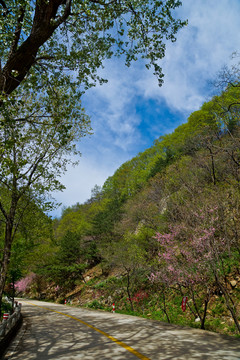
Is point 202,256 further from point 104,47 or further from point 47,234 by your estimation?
point 47,234

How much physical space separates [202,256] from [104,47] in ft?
25.3

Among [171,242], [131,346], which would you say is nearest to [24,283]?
[171,242]

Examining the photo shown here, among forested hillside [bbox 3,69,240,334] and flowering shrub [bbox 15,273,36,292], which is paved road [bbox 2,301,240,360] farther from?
flowering shrub [bbox 15,273,36,292]

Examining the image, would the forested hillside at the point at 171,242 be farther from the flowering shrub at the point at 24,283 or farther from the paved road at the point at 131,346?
the paved road at the point at 131,346

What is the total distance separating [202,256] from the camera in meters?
8.88

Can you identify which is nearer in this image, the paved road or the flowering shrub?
A: the paved road

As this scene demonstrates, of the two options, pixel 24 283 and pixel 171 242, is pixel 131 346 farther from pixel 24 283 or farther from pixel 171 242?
pixel 24 283

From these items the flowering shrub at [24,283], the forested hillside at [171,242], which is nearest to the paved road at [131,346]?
the forested hillside at [171,242]

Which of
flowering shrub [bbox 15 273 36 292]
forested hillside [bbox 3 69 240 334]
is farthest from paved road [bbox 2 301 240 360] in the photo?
flowering shrub [bbox 15 273 36 292]

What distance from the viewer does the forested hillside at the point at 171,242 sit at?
9516 mm

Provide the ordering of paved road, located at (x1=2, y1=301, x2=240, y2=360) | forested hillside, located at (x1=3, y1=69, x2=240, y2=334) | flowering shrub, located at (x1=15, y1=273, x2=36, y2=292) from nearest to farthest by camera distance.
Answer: paved road, located at (x1=2, y1=301, x2=240, y2=360) → forested hillside, located at (x1=3, y1=69, x2=240, y2=334) → flowering shrub, located at (x1=15, y1=273, x2=36, y2=292)

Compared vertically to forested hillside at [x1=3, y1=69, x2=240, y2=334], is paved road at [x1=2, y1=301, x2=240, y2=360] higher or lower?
lower

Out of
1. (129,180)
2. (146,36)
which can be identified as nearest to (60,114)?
(146,36)

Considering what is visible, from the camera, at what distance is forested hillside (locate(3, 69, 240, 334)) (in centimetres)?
952
